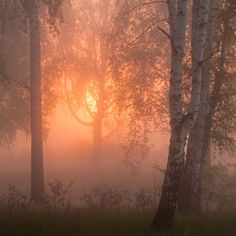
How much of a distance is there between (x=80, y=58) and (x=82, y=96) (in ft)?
9.01

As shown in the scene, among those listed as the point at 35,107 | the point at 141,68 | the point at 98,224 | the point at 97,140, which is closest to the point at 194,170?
the point at 98,224

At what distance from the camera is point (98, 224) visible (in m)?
9.44

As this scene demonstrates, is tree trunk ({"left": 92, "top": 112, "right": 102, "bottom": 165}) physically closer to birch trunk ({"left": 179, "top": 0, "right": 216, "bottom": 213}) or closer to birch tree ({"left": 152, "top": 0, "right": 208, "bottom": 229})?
birch trunk ({"left": 179, "top": 0, "right": 216, "bottom": 213})

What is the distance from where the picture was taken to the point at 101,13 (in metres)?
31.3

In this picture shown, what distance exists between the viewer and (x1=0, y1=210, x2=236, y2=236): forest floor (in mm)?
8602

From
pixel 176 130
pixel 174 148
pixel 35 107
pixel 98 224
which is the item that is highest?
pixel 35 107

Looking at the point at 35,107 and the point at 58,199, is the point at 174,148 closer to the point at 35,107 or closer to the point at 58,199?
the point at 58,199

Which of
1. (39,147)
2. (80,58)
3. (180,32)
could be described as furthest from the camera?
(80,58)

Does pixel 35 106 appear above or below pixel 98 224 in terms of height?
above

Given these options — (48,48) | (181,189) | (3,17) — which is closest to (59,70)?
(48,48)

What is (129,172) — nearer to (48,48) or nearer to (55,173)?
(55,173)

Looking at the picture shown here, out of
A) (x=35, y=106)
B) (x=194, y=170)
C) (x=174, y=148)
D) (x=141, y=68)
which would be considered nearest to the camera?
(x=174, y=148)

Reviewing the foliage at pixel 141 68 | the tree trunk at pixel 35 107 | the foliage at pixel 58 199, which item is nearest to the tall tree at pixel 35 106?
the tree trunk at pixel 35 107

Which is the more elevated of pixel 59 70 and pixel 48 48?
pixel 48 48
